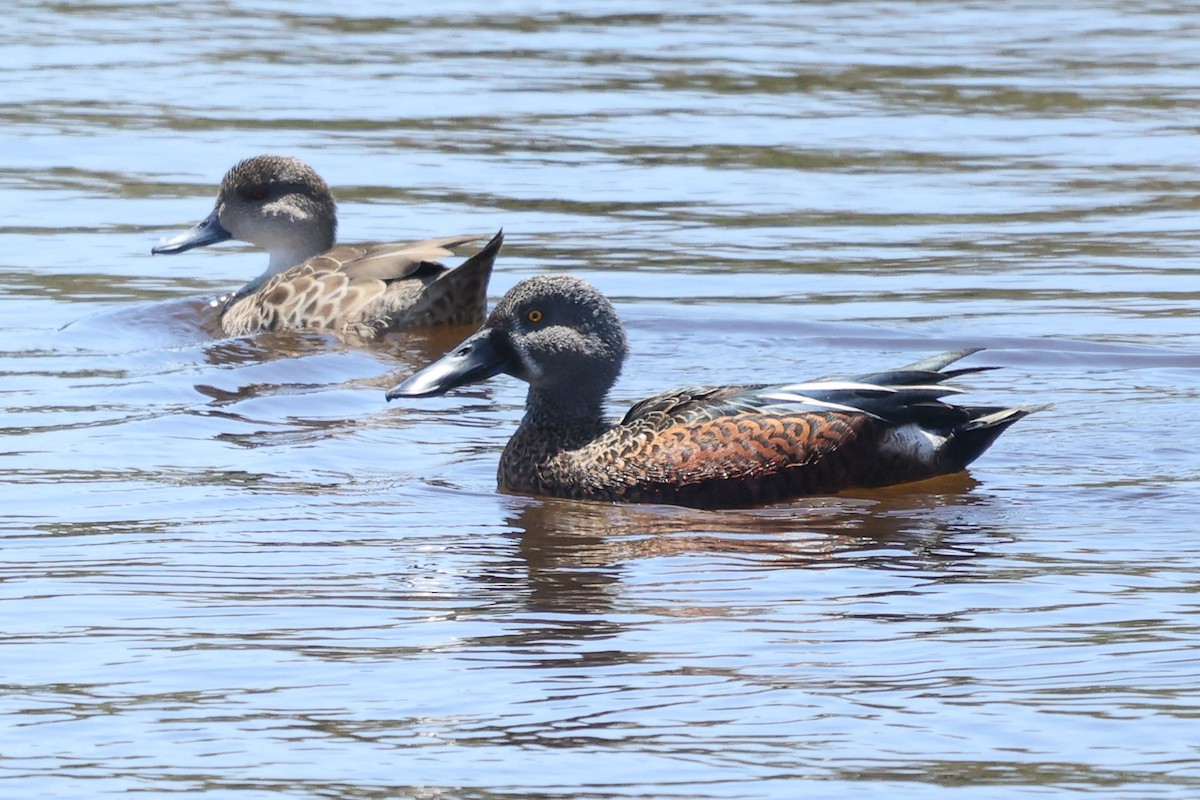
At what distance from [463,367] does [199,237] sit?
4.64m

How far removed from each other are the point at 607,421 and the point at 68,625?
2761mm

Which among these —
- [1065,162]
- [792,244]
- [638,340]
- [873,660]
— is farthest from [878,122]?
[873,660]

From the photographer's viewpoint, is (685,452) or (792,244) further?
(792,244)

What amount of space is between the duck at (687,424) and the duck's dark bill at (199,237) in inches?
177

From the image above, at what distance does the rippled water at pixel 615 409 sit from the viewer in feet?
17.0

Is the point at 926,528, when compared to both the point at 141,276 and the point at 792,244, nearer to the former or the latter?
the point at 792,244

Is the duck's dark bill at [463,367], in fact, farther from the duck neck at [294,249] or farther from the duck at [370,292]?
the duck neck at [294,249]

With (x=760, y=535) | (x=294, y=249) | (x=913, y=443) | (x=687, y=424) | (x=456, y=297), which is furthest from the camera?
(x=294, y=249)

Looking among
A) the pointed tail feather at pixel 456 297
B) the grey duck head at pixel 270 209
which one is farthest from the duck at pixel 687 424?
the grey duck head at pixel 270 209

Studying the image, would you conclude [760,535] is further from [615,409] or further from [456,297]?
[456,297]

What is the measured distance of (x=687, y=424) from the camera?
7.93m

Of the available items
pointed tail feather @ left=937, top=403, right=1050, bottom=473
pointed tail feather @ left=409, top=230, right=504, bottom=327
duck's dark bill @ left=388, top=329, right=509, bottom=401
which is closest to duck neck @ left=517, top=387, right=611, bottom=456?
duck's dark bill @ left=388, top=329, right=509, bottom=401

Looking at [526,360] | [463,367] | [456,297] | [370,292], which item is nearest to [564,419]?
[526,360]

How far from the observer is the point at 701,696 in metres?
5.45
